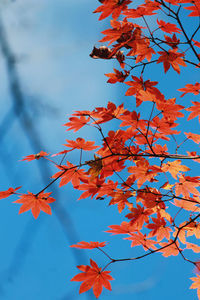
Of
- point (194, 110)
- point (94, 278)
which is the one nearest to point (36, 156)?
point (94, 278)

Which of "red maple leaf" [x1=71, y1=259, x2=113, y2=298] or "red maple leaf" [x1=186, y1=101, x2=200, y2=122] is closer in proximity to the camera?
"red maple leaf" [x1=71, y1=259, x2=113, y2=298]

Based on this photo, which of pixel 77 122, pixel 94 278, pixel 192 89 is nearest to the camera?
pixel 94 278

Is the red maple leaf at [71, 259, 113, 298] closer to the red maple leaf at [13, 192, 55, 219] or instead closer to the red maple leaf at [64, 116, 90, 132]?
the red maple leaf at [13, 192, 55, 219]

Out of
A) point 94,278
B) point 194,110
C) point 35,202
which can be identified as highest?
point 194,110

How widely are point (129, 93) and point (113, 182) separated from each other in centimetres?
61

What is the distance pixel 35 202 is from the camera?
164 centimetres

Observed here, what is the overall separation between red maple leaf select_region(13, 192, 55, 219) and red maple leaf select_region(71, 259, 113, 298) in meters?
0.41

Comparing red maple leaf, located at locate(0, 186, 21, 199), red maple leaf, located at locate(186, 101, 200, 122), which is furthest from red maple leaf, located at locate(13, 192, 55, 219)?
red maple leaf, located at locate(186, 101, 200, 122)

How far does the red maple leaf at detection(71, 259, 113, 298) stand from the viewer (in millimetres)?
1502

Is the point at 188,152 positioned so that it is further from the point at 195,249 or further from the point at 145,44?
A: the point at 145,44

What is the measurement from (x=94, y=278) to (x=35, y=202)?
22.8 inches

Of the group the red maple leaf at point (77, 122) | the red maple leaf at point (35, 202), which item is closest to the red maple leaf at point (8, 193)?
the red maple leaf at point (35, 202)

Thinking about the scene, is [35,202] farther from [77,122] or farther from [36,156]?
[77,122]

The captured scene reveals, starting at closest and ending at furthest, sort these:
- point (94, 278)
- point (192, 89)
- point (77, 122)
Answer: point (94, 278) < point (77, 122) < point (192, 89)
